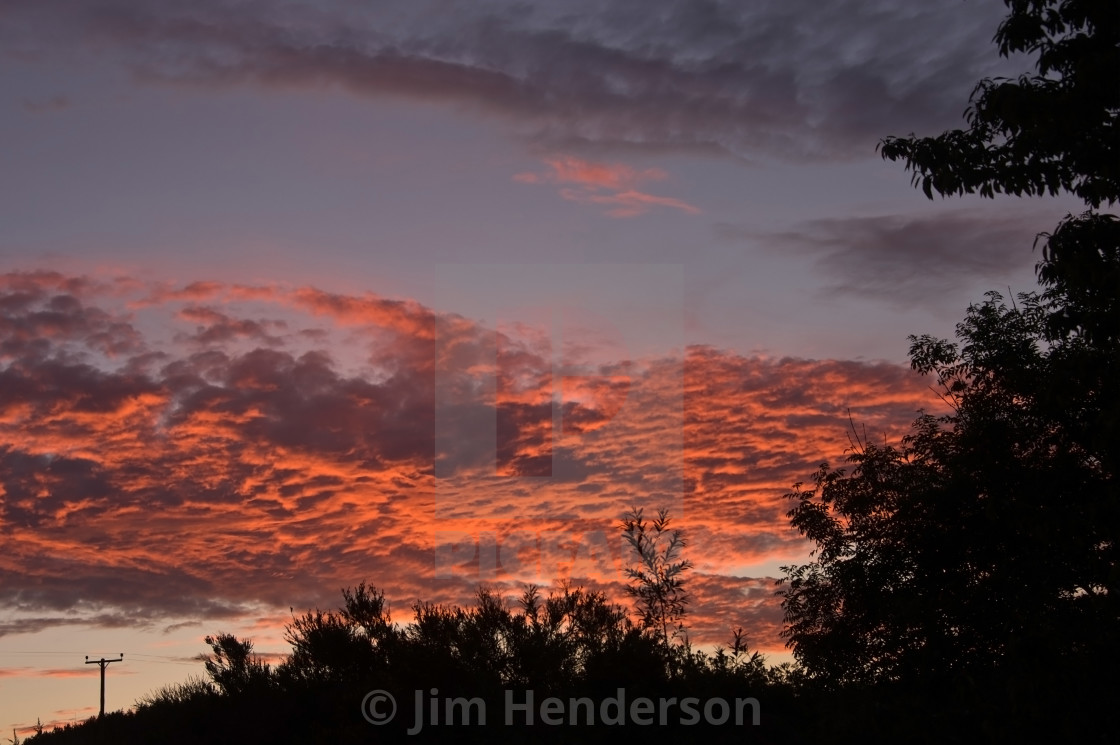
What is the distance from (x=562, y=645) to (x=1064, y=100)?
11.4m

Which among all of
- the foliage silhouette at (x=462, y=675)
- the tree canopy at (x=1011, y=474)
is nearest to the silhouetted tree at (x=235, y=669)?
the foliage silhouette at (x=462, y=675)

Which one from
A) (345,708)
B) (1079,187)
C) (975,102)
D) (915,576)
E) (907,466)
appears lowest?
(345,708)

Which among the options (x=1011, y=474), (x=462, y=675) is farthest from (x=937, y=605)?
(x=462, y=675)

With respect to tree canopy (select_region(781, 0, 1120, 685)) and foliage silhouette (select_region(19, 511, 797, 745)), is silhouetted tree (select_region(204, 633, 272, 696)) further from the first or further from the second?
tree canopy (select_region(781, 0, 1120, 685))

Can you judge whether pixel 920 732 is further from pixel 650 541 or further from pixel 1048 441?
pixel 1048 441

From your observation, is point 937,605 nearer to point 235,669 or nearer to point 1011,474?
point 1011,474

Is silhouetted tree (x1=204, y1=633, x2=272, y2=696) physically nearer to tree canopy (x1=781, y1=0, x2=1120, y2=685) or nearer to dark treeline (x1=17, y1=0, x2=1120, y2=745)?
dark treeline (x1=17, y1=0, x2=1120, y2=745)

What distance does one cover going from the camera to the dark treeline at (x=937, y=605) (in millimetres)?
12508

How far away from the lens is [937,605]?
19.7 metres

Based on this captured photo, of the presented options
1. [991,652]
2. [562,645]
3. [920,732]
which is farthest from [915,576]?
[920,732]

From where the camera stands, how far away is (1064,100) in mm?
12312

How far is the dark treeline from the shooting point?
41.0 ft

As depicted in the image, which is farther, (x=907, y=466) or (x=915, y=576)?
(x=907, y=466)

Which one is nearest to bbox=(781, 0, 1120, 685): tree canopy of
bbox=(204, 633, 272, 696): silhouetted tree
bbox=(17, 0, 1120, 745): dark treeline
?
bbox=(17, 0, 1120, 745): dark treeline
